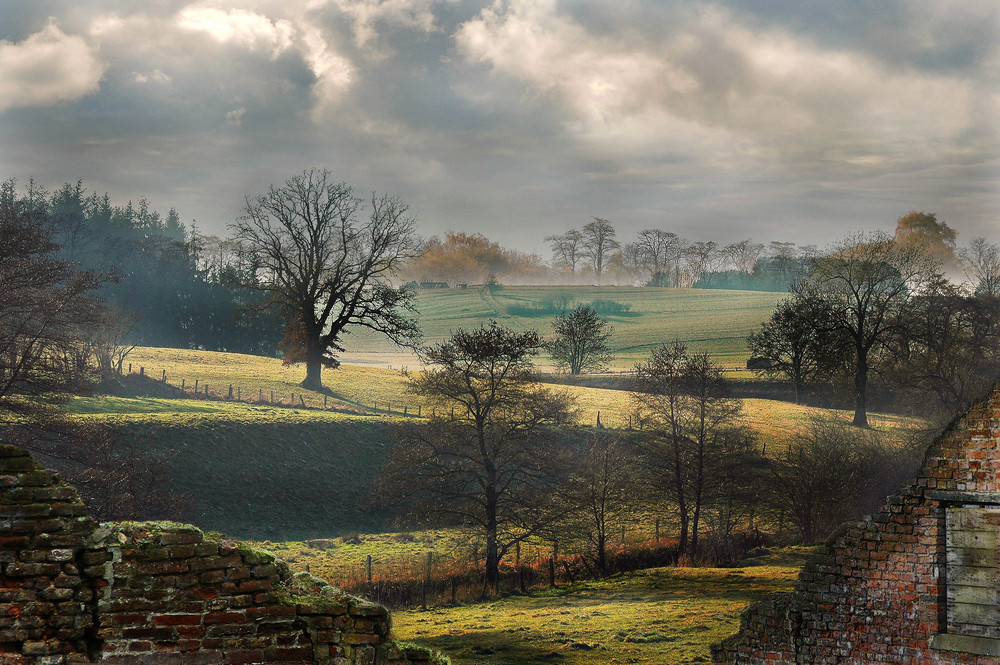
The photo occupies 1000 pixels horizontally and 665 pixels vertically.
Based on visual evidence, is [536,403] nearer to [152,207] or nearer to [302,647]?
[302,647]

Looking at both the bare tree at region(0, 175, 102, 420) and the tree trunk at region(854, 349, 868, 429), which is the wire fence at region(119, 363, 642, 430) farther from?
the bare tree at region(0, 175, 102, 420)

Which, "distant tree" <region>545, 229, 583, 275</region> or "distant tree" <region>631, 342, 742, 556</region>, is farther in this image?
"distant tree" <region>545, 229, 583, 275</region>

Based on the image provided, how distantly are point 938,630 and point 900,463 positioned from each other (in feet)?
77.0

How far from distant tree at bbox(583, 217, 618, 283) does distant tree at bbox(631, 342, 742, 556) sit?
23.2m

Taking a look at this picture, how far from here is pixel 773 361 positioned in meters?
39.1

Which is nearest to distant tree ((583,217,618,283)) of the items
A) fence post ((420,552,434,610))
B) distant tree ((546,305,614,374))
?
distant tree ((546,305,614,374))

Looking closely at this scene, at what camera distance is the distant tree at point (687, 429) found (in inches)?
1115

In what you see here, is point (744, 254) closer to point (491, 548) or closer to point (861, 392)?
point (861, 392)

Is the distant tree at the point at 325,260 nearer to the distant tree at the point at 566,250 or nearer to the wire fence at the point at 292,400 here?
the wire fence at the point at 292,400

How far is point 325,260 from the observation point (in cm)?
4275

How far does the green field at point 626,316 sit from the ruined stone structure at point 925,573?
38.4m

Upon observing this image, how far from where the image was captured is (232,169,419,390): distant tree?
41.4 m

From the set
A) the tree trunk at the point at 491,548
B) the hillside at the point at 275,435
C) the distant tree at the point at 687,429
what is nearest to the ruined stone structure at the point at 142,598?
the tree trunk at the point at 491,548

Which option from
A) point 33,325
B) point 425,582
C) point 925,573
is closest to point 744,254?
point 425,582
